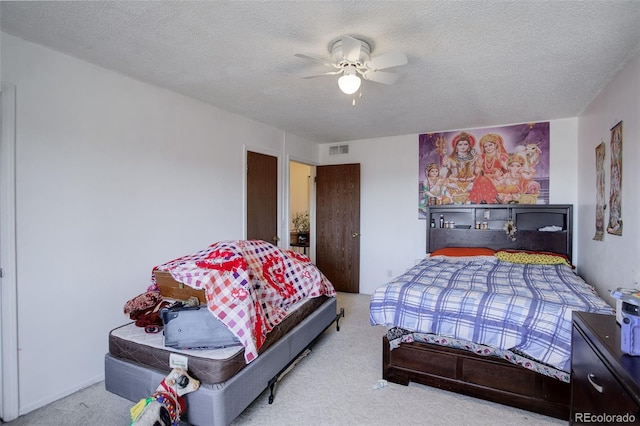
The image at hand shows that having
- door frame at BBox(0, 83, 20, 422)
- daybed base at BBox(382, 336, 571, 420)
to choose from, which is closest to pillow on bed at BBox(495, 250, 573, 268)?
daybed base at BBox(382, 336, 571, 420)

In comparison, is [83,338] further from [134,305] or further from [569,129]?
[569,129]

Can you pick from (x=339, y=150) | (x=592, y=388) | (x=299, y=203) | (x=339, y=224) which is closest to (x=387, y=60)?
(x=592, y=388)

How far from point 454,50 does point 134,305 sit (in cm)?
291

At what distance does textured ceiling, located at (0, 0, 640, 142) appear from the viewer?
5.72 ft

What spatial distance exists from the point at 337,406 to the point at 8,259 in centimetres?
243

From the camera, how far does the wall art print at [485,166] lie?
4023 mm

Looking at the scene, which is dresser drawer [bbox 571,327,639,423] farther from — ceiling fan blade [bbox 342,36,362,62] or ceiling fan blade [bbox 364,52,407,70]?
ceiling fan blade [bbox 342,36,362,62]

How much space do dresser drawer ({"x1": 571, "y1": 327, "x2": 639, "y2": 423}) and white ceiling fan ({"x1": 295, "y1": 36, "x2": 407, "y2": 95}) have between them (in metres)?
1.82

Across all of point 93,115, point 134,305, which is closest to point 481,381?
point 134,305

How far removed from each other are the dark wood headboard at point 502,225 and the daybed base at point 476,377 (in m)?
2.28

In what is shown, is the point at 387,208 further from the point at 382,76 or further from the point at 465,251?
the point at 382,76

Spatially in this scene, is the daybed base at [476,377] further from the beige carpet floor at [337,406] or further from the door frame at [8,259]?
the door frame at [8,259]

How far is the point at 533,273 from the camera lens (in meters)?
3.07

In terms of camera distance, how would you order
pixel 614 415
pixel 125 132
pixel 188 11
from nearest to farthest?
pixel 614 415 → pixel 188 11 → pixel 125 132
